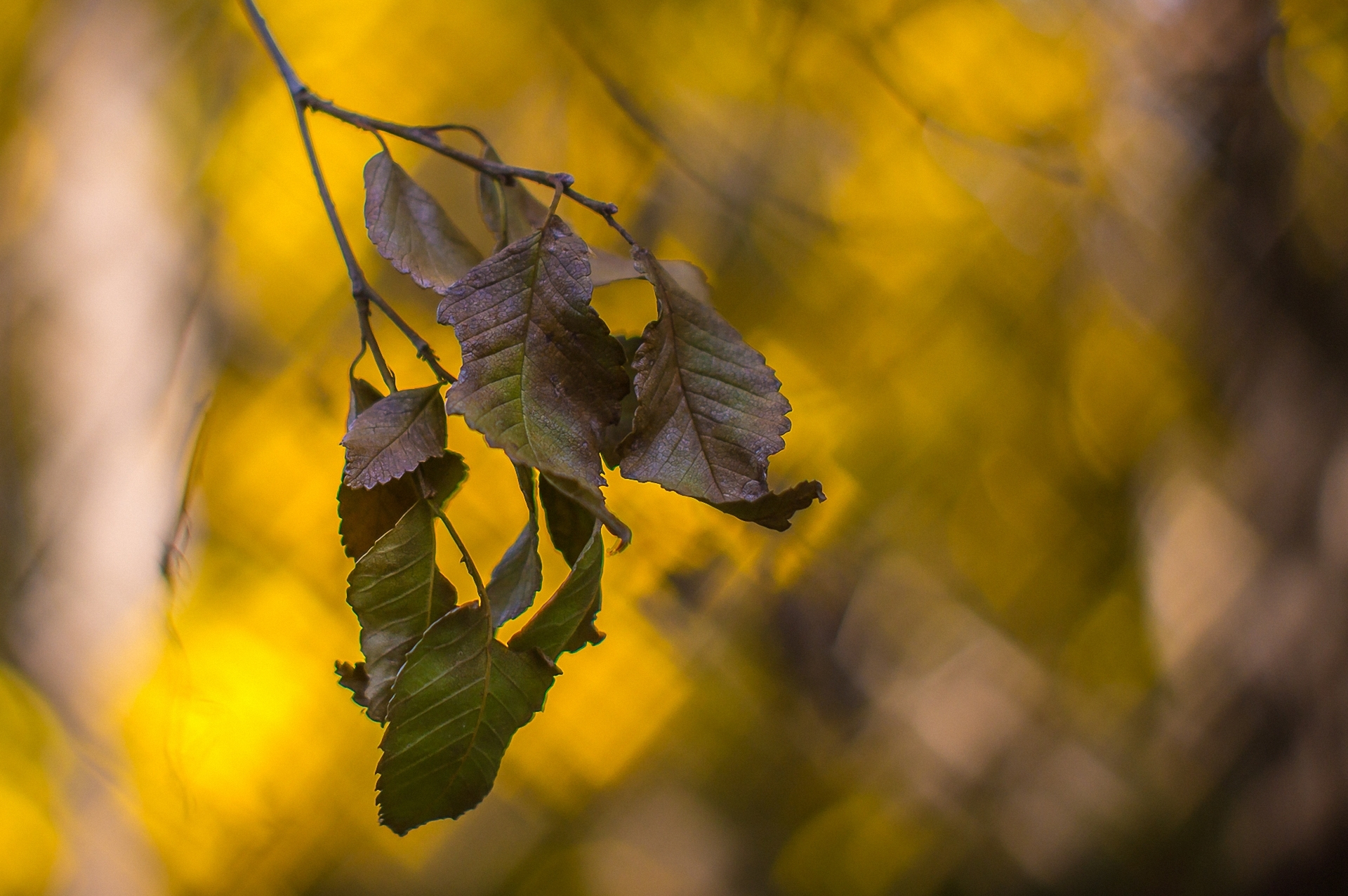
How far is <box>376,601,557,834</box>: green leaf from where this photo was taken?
24 centimetres

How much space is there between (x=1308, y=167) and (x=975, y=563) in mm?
522

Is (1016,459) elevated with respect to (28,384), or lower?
lower

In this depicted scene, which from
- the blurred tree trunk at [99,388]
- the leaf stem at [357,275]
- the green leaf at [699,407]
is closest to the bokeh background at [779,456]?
the blurred tree trunk at [99,388]

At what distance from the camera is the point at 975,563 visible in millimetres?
725

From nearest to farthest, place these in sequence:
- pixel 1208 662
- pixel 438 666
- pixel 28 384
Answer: pixel 438 666 → pixel 28 384 → pixel 1208 662

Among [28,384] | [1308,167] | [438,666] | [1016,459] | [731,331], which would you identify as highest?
[1308,167]

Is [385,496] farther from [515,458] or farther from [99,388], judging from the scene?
[99,388]

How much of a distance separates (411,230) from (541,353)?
101 millimetres

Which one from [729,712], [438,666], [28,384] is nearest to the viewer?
[438,666]

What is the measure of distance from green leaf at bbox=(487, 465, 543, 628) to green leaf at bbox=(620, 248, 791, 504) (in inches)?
2.3

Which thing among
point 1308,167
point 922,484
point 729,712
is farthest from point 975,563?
point 1308,167

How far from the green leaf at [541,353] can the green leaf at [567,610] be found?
0.08 feet

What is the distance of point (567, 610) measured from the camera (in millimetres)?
248

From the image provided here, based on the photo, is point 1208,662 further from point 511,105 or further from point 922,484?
point 511,105
